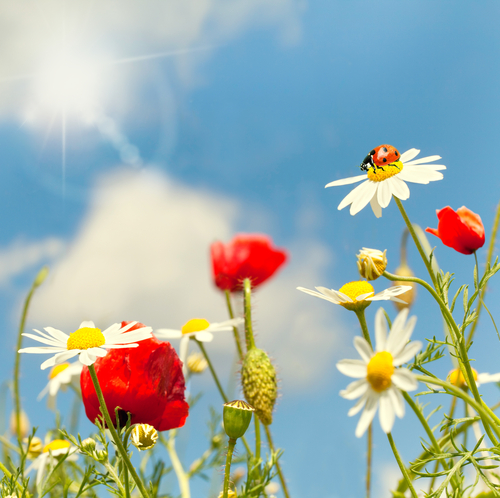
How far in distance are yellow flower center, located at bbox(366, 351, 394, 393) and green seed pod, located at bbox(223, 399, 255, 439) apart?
0.72 ft

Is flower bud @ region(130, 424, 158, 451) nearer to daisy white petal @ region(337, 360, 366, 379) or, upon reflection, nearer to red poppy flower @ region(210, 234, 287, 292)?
daisy white petal @ region(337, 360, 366, 379)

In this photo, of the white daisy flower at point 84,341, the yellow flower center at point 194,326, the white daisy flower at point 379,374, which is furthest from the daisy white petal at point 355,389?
the yellow flower center at point 194,326

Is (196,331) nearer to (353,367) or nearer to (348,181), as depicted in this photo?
(348,181)

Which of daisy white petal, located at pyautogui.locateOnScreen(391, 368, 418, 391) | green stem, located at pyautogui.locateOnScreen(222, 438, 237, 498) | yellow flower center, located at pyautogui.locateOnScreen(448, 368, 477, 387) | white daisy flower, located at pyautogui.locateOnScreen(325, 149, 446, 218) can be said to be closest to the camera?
daisy white petal, located at pyautogui.locateOnScreen(391, 368, 418, 391)

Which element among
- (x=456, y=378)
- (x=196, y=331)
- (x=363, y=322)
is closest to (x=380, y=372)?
(x=363, y=322)

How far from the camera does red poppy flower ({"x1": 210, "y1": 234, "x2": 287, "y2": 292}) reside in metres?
1.35

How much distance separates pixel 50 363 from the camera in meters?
0.60

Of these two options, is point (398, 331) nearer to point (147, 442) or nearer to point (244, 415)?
point (244, 415)

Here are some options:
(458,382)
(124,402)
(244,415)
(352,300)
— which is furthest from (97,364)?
(458,382)

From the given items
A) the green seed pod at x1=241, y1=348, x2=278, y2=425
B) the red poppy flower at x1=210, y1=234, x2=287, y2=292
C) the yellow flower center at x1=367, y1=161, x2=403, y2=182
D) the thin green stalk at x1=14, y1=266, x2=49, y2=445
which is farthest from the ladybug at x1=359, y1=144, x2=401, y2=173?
the thin green stalk at x1=14, y1=266, x2=49, y2=445

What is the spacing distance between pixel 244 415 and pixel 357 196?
377 mm

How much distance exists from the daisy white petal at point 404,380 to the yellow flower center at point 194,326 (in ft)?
2.24

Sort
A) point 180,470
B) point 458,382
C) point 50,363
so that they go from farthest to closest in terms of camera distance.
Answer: point 180,470, point 458,382, point 50,363

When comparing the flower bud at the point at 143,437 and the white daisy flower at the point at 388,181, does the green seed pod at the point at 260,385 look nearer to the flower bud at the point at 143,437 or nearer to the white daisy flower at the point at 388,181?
the flower bud at the point at 143,437
